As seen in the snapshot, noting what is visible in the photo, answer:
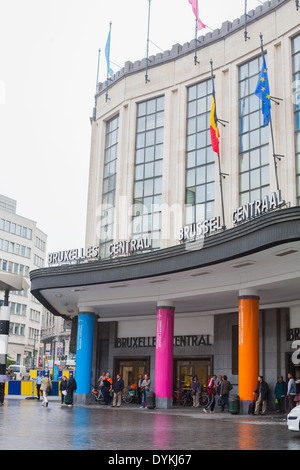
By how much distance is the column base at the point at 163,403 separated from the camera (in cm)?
3212

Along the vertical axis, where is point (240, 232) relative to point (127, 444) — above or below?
above

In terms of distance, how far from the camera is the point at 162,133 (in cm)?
3897

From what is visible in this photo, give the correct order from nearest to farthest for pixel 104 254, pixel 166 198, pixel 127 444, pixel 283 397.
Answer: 1. pixel 127 444
2. pixel 283 397
3. pixel 166 198
4. pixel 104 254

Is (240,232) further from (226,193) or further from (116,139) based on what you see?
(116,139)


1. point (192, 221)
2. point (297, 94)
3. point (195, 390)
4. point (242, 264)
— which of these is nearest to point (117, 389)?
point (195, 390)

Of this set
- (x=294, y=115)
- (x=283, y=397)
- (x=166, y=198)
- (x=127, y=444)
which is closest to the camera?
(x=127, y=444)

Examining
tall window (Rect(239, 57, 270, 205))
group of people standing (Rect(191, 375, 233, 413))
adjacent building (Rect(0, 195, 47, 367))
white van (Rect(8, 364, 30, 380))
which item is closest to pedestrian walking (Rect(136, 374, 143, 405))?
group of people standing (Rect(191, 375, 233, 413))

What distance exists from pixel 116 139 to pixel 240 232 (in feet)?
68.2

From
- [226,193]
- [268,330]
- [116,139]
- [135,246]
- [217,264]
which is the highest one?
[116,139]

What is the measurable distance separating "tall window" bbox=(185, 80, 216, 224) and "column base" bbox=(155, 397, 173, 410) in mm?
10279

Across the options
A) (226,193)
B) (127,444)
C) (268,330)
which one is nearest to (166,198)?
(226,193)

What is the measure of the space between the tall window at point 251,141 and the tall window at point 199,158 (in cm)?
225

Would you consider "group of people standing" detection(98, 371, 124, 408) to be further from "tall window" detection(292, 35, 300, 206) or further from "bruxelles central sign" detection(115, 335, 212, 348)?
"tall window" detection(292, 35, 300, 206)

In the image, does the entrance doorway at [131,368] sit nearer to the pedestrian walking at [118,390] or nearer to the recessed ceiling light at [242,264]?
the pedestrian walking at [118,390]
